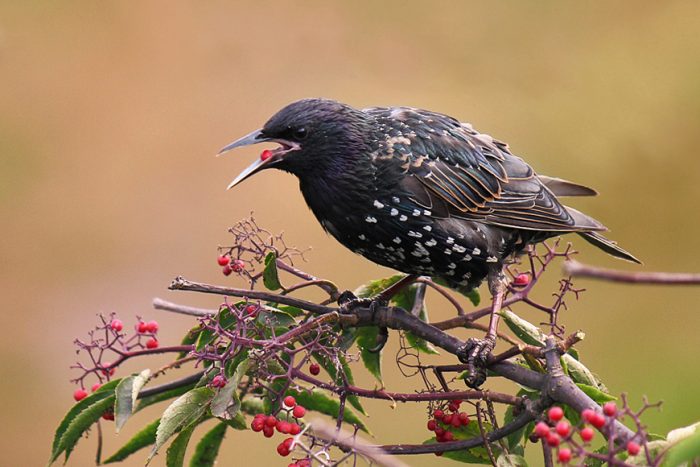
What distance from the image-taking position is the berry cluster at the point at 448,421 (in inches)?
103

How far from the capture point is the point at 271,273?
111 inches

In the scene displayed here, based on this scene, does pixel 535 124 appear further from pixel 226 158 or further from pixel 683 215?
pixel 226 158

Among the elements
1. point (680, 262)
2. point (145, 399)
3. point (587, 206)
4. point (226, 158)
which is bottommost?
point (145, 399)

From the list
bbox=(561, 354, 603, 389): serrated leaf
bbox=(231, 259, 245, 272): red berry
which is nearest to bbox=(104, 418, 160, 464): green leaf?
bbox=(231, 259, 245, 272): red berry

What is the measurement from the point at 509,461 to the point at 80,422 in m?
1.12

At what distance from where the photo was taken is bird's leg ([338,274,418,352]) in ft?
9.78

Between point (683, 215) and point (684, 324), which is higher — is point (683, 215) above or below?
above

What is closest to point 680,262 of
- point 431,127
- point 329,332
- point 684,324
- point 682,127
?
point 684,324

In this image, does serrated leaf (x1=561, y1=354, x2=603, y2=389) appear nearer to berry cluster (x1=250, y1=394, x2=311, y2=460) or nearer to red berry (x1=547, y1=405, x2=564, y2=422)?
red berry (x1=547, y1=405, x2=564, y2=422)

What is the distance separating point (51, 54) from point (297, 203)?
2599mm

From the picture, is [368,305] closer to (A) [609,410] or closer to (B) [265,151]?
(B) [265,151]

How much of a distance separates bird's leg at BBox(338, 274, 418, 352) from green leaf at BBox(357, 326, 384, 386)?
1 cm

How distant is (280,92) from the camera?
767 centimetres

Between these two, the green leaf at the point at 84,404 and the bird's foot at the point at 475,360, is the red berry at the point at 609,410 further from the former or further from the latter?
the green leaf at the point at 84,404
